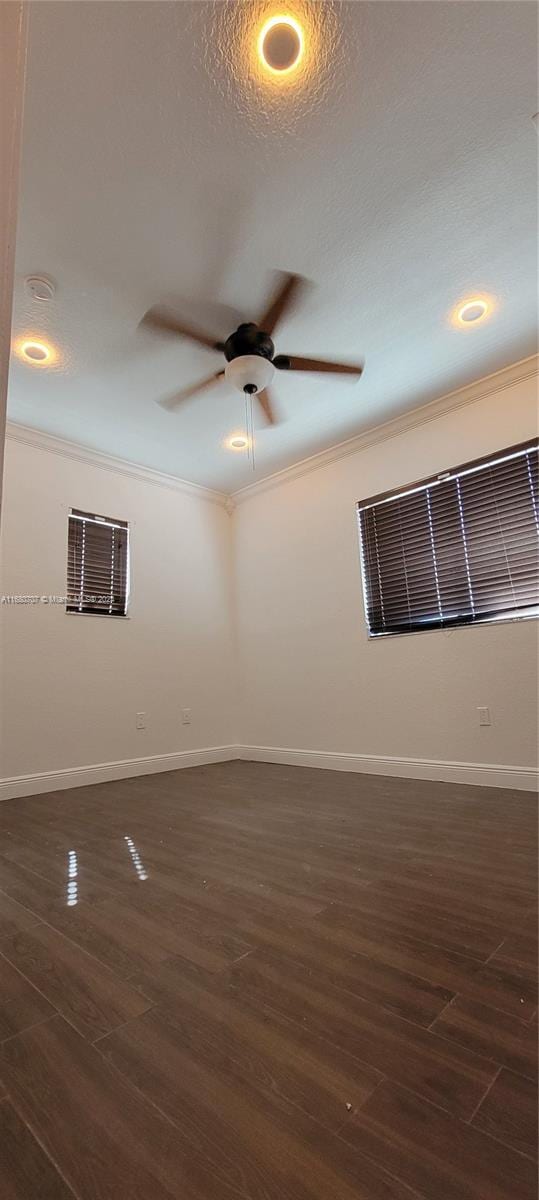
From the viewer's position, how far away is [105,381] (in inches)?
120

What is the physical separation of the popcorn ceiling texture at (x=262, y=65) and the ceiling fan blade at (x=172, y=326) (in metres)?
0.80

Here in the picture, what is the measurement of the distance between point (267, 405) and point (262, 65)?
1669 mm

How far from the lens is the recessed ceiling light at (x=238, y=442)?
378 centimetres

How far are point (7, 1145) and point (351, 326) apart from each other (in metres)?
3.21

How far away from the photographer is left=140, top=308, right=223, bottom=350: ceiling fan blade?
7.21 ft

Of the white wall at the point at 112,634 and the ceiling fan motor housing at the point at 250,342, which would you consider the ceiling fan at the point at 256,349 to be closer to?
the ceiling fan motor housing at the point at 250,342

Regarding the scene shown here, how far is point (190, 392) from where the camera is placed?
2.93 meters

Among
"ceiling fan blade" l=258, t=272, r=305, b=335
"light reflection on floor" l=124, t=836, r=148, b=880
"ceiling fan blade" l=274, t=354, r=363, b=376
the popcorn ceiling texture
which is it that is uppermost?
the popcorn ceiling texture

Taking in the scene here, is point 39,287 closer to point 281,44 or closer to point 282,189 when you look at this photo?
point 282,189

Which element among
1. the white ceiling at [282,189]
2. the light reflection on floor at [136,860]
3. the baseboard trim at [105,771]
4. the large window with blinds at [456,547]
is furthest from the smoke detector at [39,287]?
the baseboard trim at [105,771]

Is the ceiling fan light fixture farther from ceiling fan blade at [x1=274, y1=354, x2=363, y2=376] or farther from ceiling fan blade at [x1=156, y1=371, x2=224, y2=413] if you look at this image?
ceiling fan blade at [x1=156, y1=371, x2=224, y2=413]

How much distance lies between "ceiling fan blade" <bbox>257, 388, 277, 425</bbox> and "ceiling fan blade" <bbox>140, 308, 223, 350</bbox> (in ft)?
1.70

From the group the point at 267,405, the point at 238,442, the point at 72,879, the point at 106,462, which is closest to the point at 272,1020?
the point at 72,879

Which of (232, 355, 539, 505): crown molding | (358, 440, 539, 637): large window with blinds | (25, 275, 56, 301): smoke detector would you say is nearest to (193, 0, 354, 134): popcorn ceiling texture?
(25, 275, 56, 301): smoke detector
